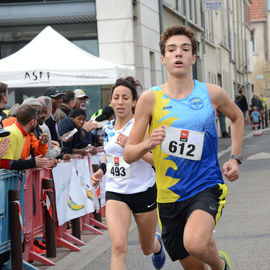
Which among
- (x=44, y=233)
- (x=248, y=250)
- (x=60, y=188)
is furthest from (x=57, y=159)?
(x=248, y=250)

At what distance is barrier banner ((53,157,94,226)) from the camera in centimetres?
920

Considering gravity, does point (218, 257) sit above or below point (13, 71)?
below

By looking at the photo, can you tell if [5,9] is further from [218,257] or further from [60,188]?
[218,257]

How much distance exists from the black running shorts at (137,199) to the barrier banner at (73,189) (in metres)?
2.54

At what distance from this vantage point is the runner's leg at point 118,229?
19.7ft

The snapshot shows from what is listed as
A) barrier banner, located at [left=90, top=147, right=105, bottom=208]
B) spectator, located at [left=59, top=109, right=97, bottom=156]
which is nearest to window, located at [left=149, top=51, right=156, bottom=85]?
barrier banner, located at [left=90, top=147, right=105, bottom=208]

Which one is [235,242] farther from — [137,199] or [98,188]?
[98,188]

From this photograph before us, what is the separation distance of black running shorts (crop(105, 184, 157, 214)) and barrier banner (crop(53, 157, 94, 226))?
2.54 m

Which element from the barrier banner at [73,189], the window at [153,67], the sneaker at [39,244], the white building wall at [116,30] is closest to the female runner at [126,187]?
the sneaker at [39,244]

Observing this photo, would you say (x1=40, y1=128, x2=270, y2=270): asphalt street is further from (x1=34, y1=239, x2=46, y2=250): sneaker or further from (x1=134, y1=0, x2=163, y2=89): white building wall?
(x1=134, y1=0, x2=163, y2=89): white building wall

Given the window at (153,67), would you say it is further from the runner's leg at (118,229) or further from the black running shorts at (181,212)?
the black running shorts at (181,212)

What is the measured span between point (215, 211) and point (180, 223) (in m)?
0.28

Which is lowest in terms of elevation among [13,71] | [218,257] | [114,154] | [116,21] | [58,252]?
[58,252]

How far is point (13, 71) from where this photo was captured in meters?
13.7
